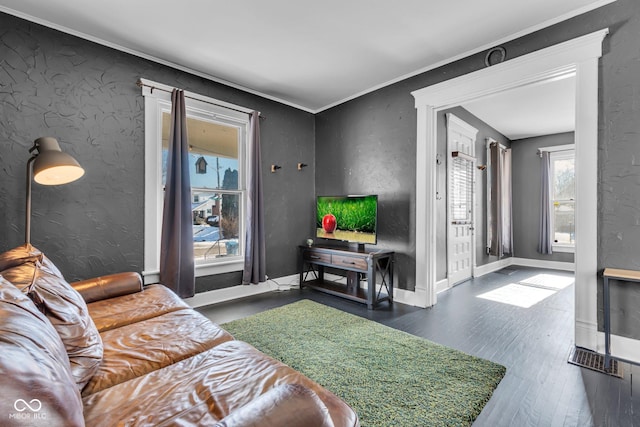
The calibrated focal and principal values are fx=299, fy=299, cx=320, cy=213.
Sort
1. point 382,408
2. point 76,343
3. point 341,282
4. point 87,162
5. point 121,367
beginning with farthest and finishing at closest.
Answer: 1. point 341,282
2. point 87,162
3. point 382,408
4. point 121,367
5. point 76,343

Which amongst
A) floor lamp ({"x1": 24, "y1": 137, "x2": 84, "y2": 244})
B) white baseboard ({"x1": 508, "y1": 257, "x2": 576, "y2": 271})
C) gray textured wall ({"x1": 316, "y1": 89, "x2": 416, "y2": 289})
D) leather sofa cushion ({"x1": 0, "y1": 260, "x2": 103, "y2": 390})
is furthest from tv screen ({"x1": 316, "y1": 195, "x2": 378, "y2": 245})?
white baseboard ({"x1": 508, "y1": 257, "x2": 576, "y2": 271})

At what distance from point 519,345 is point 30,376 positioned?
294cm

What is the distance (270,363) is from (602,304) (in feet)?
8.41

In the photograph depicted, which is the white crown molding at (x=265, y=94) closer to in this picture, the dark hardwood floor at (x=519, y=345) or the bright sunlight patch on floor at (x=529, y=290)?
the dark hardwood floor at (x=519, y=345)

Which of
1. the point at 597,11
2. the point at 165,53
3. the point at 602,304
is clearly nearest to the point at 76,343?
the point at 165,53

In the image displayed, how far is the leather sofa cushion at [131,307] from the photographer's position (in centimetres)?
175

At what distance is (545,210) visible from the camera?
19.2 feet

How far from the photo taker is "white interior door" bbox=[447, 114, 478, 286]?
428cm

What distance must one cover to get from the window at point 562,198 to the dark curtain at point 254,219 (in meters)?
5.68

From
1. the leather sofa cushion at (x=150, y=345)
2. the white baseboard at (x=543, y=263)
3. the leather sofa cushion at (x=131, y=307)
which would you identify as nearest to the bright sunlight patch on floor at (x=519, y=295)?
the white baseboard at (x=543, y=263)

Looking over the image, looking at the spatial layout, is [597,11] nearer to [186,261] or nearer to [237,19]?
Answer: [237,19]

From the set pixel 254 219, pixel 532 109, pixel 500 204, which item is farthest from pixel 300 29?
pixel 500 204

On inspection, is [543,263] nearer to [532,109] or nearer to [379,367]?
[532,109]

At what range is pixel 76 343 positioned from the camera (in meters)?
1.19
